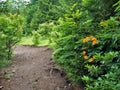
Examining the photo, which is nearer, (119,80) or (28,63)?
(119,80)

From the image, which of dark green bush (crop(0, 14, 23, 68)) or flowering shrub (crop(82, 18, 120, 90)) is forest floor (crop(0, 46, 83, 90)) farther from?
flowering shrub (crop(82, 18, 120, 90))

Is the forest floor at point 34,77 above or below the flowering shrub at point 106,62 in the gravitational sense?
below

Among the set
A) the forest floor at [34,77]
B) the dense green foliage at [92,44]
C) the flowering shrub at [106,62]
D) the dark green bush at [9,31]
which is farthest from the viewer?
the dark green bush at [9,31]

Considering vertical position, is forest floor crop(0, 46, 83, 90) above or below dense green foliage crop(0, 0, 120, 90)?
below

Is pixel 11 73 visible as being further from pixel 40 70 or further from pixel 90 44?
pixel 90 44

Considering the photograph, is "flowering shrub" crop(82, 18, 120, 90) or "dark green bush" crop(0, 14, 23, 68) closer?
"flowering shrub" crop(82, 18, 120, 90)

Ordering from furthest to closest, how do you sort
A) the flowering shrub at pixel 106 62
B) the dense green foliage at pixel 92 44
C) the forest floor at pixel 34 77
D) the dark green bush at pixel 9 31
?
the dark green bush at pixel 9 31 → the forest floor at pixel 34 77 → the dense green foliage at pixel 92 44 → the flowering shrub at pixel 106 62

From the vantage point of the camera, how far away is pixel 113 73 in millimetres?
3918

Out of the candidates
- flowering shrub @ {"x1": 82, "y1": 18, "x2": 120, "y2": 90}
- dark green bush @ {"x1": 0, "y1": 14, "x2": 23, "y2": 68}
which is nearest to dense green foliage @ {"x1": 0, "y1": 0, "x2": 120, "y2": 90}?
flowering shrub @ {"x1": 82, "y1": 18, "x2": 120, "y2": 90}

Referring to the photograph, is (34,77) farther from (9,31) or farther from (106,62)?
(106,62)

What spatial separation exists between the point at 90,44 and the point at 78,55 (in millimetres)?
591

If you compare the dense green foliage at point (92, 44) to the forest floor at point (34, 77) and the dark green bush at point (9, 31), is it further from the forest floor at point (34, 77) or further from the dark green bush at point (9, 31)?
the dark green bush at point (9, 31)

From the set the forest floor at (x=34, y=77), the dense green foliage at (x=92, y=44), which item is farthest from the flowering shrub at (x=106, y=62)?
the forest floor at (x=34, y=77)

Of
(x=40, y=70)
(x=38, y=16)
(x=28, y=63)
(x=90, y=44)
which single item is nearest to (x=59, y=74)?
(x=40, y=70)
